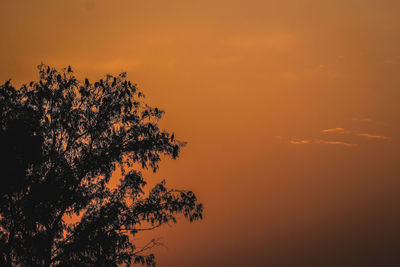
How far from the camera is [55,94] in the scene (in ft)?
68.6

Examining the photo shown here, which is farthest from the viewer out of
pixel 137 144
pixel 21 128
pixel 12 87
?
pixel 137 144

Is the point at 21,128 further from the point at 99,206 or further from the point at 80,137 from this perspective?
the point at 99,206

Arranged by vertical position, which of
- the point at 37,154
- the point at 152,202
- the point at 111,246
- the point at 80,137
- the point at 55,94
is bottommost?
the point at 111,246

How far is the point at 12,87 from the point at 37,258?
729 centimetres

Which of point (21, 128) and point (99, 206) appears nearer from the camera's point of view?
point (21, 128)

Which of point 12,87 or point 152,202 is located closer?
point 12,87

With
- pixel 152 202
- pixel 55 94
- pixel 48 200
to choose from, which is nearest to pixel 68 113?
pixel 55 94

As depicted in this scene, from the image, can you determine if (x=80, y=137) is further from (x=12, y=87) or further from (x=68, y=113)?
(x=12, y=87)

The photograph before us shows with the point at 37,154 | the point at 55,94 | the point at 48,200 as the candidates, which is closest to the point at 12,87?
the point at 55,94

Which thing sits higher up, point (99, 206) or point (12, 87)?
point (12, 87)

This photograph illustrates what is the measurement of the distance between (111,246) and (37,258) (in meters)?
3.05

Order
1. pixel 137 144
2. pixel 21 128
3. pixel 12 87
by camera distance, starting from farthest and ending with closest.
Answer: pixel 137 144 < pixel 12 87 < pixel 21 128

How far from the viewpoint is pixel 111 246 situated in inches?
795

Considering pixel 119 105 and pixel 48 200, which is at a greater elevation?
pixel 119 105
